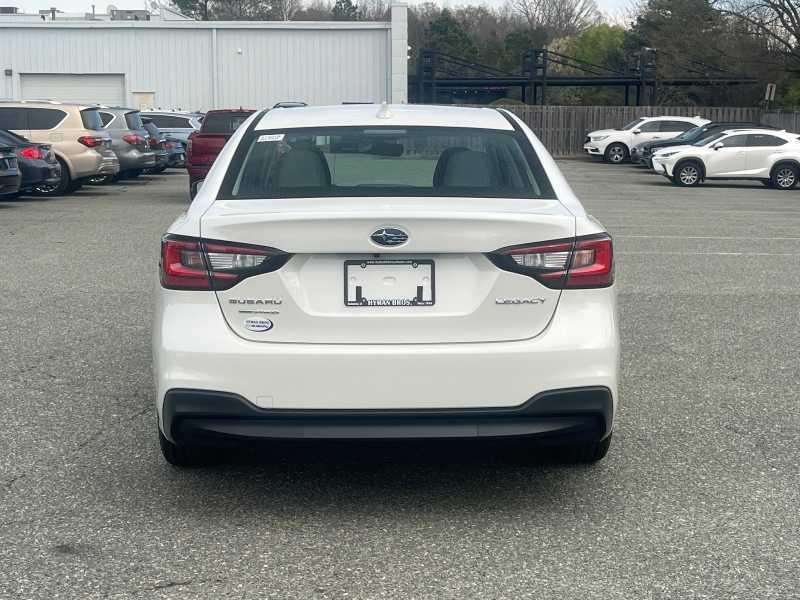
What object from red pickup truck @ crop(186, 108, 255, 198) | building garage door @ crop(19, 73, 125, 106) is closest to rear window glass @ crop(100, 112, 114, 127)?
red pickup truck @ crop(186, 108, 255, 198)

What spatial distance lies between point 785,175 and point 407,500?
2661cm

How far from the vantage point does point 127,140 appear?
2666cm

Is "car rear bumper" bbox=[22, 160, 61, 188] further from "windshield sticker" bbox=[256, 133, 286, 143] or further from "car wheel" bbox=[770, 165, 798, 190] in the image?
"car wheel" bbox=[770, 165, 798, 190]

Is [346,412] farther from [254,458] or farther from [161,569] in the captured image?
[254,458]

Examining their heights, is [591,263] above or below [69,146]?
above

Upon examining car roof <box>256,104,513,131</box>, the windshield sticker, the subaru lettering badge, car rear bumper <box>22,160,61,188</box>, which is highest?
car roof <box>256,104,513,131</box>

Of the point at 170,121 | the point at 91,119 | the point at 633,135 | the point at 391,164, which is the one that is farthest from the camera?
the point at 633,135

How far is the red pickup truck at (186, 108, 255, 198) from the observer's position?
2056 centimetres

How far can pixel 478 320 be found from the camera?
180 inches

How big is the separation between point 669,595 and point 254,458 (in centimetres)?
219

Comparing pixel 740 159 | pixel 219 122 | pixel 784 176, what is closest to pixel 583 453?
pixel 219 122

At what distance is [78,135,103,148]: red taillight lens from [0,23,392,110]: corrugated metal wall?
80.2 ft

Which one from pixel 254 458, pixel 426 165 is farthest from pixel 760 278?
pixel 254 458

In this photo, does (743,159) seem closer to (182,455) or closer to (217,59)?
(217,59)
